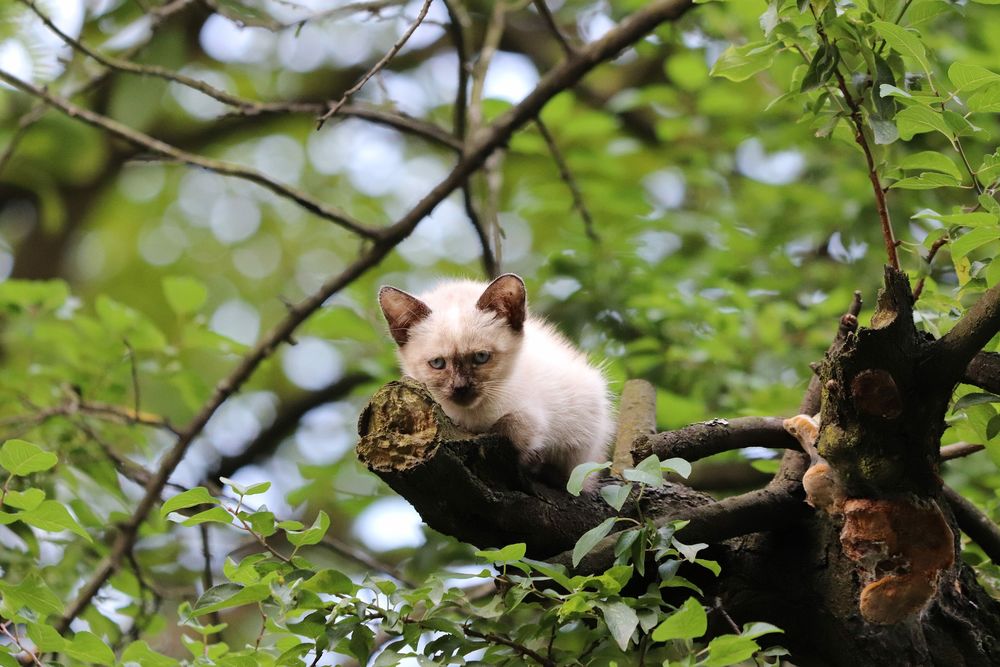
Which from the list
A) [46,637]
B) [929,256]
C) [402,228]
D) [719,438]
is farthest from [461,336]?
[46,637]

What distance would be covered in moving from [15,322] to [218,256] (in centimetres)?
569

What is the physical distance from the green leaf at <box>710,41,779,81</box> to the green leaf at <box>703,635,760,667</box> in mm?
1395

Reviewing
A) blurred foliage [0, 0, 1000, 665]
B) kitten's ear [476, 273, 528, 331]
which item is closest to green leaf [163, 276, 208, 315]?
blurred foliage [0, 0, 1000, 665]

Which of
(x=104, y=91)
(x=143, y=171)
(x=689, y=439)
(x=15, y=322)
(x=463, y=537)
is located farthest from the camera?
(x=143, y=171)

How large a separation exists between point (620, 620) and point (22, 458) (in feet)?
4.84

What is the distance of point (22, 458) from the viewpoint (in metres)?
2.57

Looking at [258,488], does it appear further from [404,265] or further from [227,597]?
[404,265]

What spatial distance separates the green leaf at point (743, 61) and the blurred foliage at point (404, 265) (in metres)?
0.01

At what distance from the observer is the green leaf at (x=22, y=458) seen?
2543 millimetres

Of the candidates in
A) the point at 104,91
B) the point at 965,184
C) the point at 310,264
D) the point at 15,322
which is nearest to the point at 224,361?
the point at 310,264

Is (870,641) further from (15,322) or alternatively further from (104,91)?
(104,91)

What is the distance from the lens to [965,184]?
8.64ft

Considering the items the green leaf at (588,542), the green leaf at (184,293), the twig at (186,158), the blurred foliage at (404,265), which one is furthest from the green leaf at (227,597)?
the green leaf at (184,293)

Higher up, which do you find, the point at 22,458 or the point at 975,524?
the point at 22,458
